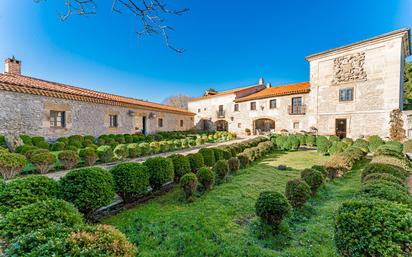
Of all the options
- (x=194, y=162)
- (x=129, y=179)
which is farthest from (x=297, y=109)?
(x=129, y=179)

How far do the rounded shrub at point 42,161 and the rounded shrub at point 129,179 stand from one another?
402 cm

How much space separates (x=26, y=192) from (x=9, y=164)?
3841 mm

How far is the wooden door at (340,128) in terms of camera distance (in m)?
17.0

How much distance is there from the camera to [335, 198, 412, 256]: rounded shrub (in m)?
1.72

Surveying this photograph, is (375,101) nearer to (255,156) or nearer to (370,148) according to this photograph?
(370,148)

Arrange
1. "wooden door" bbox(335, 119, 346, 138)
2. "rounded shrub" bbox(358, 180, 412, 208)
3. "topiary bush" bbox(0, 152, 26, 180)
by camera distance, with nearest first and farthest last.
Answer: "rounded shrub" bbox(358, 180, 412, 208) → "topiary bush" bbox(0, 152, 26, 180) → "wooden door" bbox(335, 119, 346, 138)

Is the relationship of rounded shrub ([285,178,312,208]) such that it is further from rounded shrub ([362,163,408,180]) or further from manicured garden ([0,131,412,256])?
rounded shrub ([362,163,408,180])

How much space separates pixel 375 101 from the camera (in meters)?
14.8

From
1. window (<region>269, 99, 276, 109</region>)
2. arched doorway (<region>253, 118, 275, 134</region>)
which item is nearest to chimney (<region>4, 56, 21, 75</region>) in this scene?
window (<region>269, 99, 276, 109</region>)

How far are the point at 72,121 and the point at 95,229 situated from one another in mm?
12261

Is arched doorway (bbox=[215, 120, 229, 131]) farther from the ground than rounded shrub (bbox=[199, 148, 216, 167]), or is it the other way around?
arched doorway (bbox=[215, 120, 229, 131])

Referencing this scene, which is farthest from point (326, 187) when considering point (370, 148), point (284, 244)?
point (370, 148)

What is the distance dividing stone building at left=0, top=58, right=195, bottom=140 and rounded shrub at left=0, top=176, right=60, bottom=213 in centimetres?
915

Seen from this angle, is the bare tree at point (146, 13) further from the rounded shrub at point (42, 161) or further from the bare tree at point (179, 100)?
the bare tree at point (179, 100)
